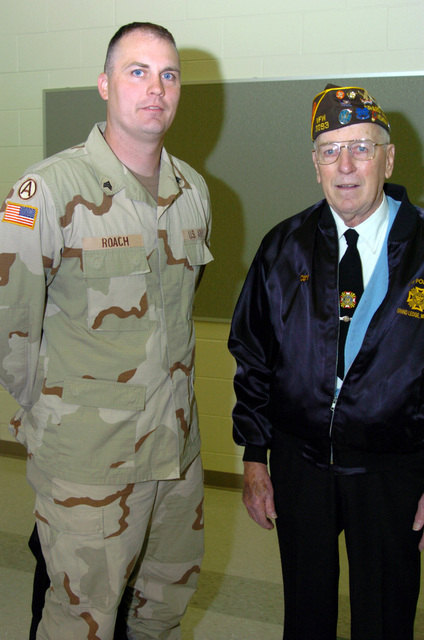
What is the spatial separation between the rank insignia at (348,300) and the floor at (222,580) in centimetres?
133

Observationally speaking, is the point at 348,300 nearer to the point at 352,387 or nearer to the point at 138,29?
the point at 352,387

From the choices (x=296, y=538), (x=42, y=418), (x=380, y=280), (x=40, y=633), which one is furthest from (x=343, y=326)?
(x=40, y=633)

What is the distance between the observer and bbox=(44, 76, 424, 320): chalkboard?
9.48 feet

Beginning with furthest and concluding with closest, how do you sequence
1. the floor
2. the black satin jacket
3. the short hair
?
1. the floor
2. the short hair
3. the black satin jacket

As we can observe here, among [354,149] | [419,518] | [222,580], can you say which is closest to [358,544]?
[419,518]

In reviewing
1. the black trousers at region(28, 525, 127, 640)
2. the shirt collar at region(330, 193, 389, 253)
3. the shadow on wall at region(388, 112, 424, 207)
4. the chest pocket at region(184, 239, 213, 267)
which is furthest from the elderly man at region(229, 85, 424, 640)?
the shadow on wall at region(388, 112, 424, 207)

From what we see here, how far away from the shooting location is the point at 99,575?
159 centimetres

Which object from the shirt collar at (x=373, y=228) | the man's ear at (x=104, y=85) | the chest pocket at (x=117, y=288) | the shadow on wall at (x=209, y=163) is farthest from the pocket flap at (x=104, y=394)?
the shadow on wall at (x=209, y=163)

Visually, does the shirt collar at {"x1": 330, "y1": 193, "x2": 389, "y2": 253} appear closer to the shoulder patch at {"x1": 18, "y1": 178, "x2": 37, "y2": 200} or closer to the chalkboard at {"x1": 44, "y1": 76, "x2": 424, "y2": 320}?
the shoulder patch at {"x1": 18, "y1": 178, "x2": 37, "y2": 200}

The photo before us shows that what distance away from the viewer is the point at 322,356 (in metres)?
1.49

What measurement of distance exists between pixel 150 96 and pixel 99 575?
122 cm

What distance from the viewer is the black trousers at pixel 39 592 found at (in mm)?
1830

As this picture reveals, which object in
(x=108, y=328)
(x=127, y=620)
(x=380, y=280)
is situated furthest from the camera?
(x=127, y=620)

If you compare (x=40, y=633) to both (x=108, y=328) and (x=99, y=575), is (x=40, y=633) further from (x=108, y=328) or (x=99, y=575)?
(x=108, y=328)
